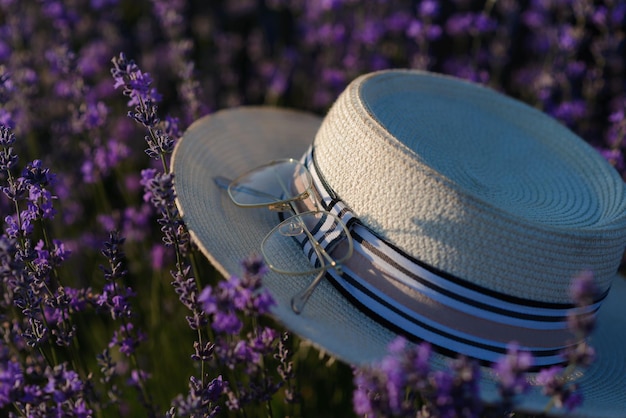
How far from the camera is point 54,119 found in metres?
4.23

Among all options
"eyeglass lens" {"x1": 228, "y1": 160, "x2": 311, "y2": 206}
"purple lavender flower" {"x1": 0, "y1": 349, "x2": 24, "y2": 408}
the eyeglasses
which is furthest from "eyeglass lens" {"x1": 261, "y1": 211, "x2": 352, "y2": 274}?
"purple lavender flower" {"x1": 0, "y1": 349, "x2": 24, "y2": 408}

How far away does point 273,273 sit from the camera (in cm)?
194

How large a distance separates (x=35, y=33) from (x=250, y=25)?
5.77 feet

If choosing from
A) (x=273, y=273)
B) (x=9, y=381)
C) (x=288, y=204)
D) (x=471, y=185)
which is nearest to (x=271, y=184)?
(x=288, y=204)

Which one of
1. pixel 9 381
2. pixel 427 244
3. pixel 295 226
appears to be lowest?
pixel 9 381

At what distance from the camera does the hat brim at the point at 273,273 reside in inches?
69.5

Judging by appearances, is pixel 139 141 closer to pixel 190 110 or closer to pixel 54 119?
pixel 54 119

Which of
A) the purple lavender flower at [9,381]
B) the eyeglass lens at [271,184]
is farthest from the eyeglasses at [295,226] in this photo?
the purple lavender flower at [9,381]

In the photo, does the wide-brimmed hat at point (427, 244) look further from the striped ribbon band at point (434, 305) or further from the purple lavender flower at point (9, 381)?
the purple lavender flower at point (9, 381)

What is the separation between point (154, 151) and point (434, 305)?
0.93m

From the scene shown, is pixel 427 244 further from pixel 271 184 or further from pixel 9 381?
pixel 9 381

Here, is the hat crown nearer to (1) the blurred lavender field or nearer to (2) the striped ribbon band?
(2) the striped ribbon band

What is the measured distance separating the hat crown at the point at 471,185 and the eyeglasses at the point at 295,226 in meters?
0.09

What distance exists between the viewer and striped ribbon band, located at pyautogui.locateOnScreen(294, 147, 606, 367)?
185cm
